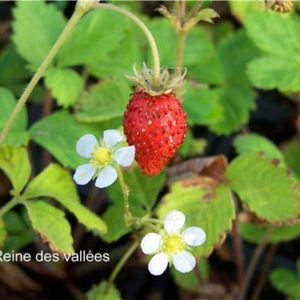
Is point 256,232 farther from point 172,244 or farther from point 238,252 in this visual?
point 172,244

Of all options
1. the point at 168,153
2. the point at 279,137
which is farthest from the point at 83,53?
Result: the point at 279,137

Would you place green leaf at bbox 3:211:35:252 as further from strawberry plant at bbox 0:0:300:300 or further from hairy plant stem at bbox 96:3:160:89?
hairy plant stem at bbox 96:3:160:89

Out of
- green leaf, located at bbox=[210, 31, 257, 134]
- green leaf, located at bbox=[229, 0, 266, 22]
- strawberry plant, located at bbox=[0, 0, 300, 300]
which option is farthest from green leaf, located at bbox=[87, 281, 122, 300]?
green leaf, located at bbox=[229, 0, 266, 22]

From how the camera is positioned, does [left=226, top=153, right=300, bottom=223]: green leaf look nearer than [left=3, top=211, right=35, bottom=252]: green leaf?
Yes

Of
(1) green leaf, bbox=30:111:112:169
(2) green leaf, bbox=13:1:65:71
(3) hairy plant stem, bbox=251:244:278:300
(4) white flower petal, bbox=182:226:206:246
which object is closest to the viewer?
(4) white flower petal, bbox=182:226:206:246

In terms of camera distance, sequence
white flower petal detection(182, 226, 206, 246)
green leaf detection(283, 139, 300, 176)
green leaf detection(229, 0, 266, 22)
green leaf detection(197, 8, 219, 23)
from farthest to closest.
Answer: green leaf detection(229, 0, 266, 22) → green leaf detection(283, 139, 300, 176) → green leaf detection(197, 8, 219, 23) → white flower petal detection(182, 226, 206, 246)

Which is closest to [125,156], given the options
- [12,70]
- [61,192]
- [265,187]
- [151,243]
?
[151,243]

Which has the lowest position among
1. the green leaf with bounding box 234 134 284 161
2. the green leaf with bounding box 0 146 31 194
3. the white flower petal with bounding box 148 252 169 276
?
the green leaf with bounding box 234 134 284 161

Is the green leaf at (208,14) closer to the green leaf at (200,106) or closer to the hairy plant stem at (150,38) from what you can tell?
the hairy plant stem at (150,38)

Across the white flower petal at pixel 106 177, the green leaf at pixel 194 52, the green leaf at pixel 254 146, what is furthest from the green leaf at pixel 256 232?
the white flower petal at pixel 106 177
